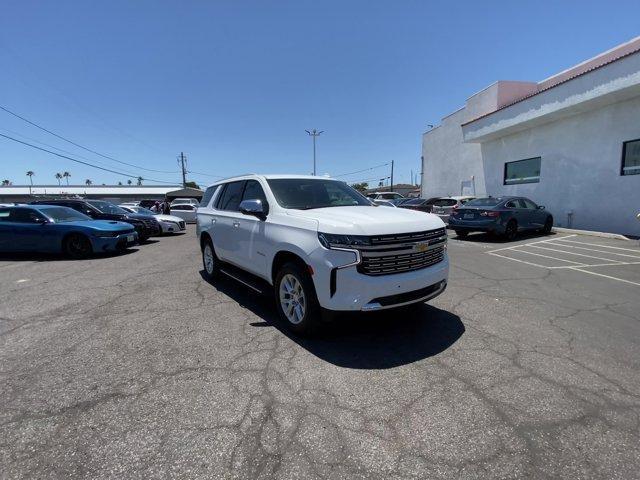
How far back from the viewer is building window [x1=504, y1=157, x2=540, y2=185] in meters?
18.3

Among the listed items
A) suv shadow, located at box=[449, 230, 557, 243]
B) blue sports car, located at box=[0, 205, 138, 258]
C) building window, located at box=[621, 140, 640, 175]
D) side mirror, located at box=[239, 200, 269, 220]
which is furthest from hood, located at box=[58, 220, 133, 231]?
building window, located at box=[621, 140, 640, 175]

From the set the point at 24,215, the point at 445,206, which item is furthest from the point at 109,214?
the point at 445,206

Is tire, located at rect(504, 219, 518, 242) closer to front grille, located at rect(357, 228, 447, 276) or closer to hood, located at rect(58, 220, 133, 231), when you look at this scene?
front grille, located at rect(357, 228, 447, 276)

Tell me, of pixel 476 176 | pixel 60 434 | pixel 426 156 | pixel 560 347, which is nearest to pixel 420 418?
pixel 560 347

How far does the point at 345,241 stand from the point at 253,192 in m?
2.33

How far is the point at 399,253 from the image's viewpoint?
370cm

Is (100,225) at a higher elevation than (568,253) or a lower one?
higher

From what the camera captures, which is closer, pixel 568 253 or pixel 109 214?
pixel 568 253

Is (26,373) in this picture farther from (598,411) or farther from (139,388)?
(598,411)

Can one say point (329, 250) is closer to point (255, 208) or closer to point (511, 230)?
point (255, 208)

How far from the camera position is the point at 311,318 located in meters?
3.77

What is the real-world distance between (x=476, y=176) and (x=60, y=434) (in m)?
25.1

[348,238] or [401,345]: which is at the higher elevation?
[348,238]

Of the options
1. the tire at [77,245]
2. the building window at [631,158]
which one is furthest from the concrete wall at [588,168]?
the tire at [77,245]
